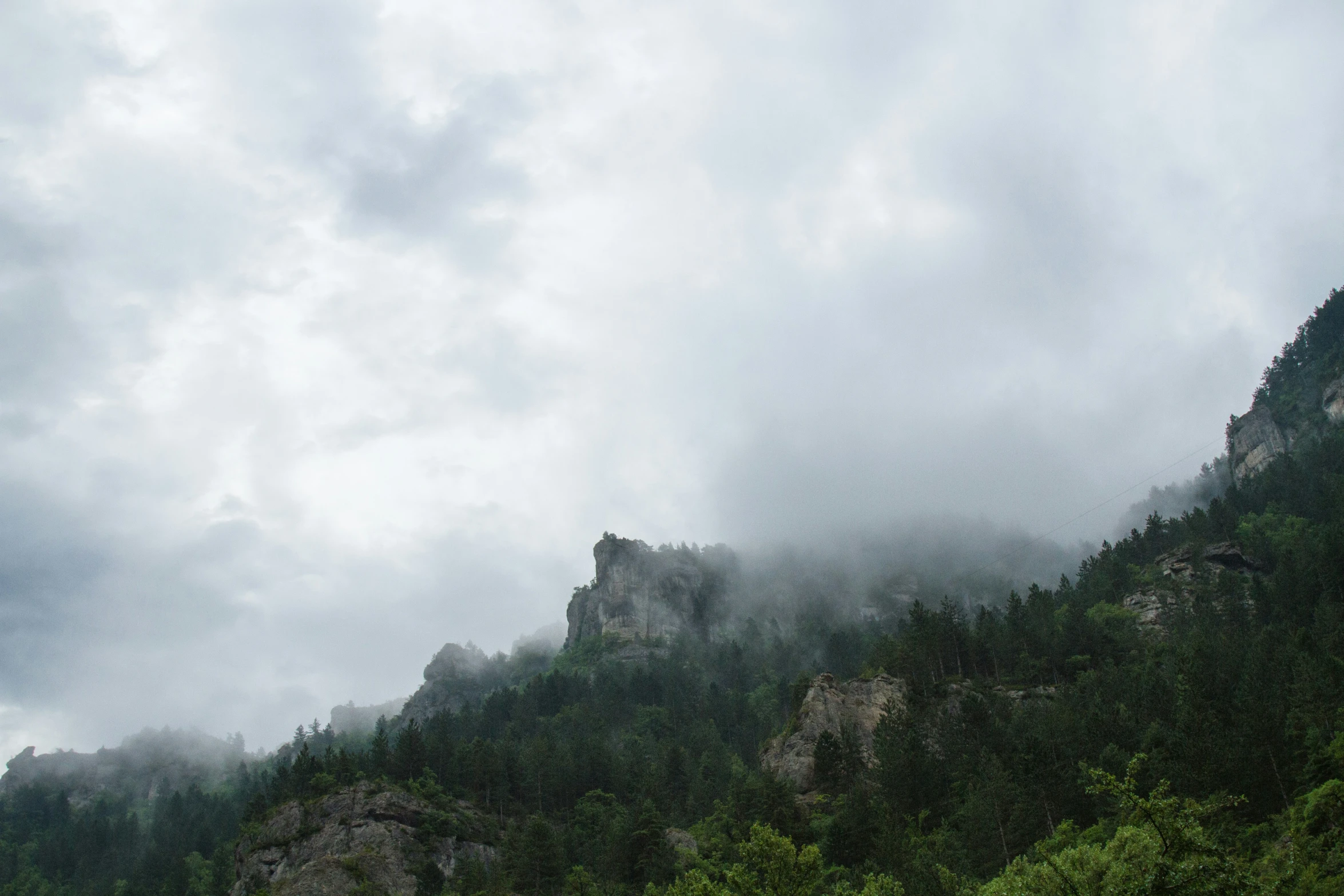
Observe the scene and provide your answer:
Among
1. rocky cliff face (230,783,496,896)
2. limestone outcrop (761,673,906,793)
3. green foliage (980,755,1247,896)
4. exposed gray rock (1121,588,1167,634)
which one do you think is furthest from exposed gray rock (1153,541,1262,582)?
rocky cliff face (230,783,496,896)

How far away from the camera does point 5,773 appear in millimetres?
190000

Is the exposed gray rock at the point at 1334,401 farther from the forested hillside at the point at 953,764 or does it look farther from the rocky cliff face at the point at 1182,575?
the rocky cliff face at the point at 1182,575

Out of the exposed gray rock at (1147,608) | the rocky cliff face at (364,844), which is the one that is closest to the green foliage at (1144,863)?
the rocky cliff face at (364,844)

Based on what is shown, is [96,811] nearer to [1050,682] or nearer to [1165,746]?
[1050,682]

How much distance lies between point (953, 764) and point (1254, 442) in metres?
128

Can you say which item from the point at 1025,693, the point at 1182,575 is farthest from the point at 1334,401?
the point at 1025,693

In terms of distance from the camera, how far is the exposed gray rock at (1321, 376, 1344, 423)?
499ft

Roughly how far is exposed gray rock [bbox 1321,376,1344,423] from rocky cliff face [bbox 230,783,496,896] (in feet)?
499

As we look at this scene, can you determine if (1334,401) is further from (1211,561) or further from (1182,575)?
(1182,575)

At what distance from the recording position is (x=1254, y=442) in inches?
6688

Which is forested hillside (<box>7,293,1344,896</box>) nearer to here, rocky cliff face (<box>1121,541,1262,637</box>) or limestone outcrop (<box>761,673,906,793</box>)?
rocky cliff face (<box>1121,541,1262,637</box>)

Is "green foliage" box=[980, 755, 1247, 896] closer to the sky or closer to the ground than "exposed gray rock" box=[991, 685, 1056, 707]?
closer to the ground

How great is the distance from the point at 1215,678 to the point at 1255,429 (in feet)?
400

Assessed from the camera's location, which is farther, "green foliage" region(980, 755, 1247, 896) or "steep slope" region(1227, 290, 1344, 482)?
"steep slope" region(1227, 290, 1344, 482)
